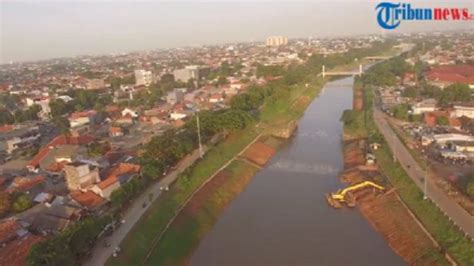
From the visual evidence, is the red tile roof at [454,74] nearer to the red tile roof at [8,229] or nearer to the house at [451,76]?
the house at [451,76]

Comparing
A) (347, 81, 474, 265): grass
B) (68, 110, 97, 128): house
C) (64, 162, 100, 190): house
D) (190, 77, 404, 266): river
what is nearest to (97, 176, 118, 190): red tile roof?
(64, 162, 100, 190): house

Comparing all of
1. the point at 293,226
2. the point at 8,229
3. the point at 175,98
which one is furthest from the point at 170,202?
the point at 175,98

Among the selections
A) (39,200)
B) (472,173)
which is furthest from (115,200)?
(472,173)

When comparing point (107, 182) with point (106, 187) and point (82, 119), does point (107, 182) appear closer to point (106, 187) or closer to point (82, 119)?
point (106, 187)

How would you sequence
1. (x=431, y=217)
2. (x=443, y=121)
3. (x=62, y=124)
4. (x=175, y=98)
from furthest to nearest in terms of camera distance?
(x=175, y=98), (x=62, y=124), (x=443, y=121), (x=431, y=217)

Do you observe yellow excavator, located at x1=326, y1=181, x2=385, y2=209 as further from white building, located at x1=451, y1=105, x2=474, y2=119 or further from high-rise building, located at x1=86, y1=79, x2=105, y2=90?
high-rise building, located at x1=86, y1=79, x2=105, y2=90

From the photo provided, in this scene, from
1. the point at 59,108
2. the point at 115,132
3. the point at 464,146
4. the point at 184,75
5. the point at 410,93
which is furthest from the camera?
the point at 184,75

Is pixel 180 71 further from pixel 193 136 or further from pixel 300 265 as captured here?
pixel 300 265

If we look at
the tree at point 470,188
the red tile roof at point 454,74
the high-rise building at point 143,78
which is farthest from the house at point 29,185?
the high-rise building at point 143,78

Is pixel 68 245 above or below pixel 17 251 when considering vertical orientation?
above
